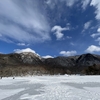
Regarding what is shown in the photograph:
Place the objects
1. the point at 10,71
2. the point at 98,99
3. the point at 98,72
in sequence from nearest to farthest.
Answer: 1. the point at 98,99
2. the point at 98,72
3. the point at 10,71

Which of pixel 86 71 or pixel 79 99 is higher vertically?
pixel 86 71

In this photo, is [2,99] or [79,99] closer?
[79,99]

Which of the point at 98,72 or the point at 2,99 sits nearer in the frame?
Result: the point at 2,99

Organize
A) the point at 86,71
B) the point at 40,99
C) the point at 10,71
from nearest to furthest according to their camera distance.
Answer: the point at 40,99
the point at 86,71
the point at 10,71

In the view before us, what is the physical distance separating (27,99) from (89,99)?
4.20 meters

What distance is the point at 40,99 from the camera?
9492 mm

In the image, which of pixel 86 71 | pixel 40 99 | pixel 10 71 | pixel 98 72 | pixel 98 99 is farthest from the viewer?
pixel 10 71

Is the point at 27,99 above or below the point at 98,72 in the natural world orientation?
below

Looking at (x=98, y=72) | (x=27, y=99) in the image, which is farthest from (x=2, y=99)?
(x=98, y=72)

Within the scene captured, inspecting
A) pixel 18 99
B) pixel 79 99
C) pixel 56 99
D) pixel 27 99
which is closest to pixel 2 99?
pixel 18 99

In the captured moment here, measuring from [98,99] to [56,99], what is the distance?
8.80ft

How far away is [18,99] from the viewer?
379 inches

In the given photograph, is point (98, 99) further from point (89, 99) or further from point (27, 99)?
point (27, 99)

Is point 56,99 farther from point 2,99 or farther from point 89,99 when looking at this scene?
point 2,99
